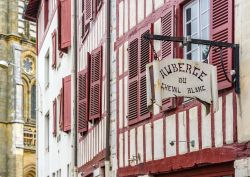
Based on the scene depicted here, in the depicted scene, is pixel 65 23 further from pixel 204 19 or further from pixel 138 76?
pixel 204 19

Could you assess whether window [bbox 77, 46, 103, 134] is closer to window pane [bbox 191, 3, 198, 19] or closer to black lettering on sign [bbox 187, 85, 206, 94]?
window pane [bbox 191, 3, 198, 19]

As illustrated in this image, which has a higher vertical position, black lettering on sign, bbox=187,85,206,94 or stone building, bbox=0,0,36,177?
stone building, bbox=0,0,36,177

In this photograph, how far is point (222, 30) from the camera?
32.1 ft

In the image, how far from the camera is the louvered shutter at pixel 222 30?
9.55 meters

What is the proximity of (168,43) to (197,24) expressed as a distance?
98cm

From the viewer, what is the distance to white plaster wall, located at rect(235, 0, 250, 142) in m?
9.04

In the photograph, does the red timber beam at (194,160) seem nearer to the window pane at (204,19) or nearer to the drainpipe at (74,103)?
the window pane at (204,19)

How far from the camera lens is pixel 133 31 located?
13.8 m

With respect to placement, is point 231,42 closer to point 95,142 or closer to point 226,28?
point 226,28

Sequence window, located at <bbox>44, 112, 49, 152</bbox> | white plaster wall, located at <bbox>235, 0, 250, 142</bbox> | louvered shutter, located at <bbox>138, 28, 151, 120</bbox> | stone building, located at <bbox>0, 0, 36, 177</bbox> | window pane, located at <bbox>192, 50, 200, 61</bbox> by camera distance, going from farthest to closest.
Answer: stone building, located at <bbox>0, 0, 36, 177</bbox> < window, located at <bbox>44, 112, 49, 152</bbox> < louvered shutter, located at <bbox>138, 28, 151, 120</bbox> < window pane, located at <bbox>192, 50, 200, 61</bbox> < white plaster wall, located at <bbox>235, 0, 250, 142</bbox>

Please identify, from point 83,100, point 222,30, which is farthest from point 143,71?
point 83,100

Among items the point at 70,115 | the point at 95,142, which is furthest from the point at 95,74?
the point at 70,115

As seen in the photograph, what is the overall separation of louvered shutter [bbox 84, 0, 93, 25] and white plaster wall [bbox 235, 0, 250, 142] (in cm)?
921

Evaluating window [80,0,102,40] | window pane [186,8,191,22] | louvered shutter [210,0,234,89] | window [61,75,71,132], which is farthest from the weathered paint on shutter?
louvered shutter [210,0,234,89]
